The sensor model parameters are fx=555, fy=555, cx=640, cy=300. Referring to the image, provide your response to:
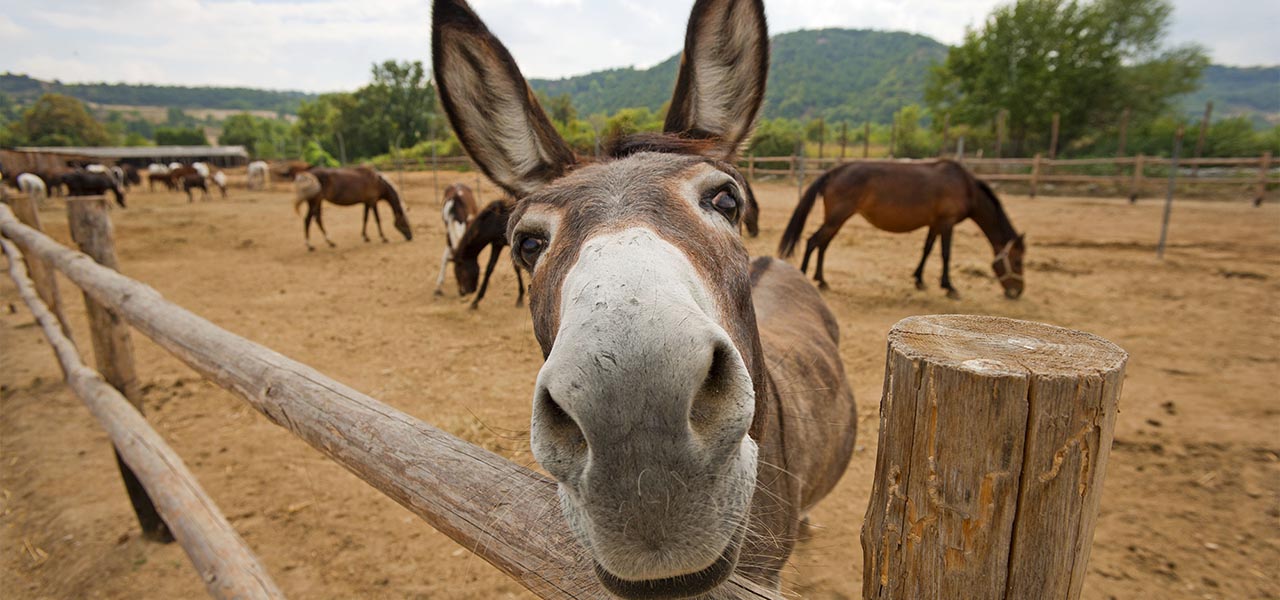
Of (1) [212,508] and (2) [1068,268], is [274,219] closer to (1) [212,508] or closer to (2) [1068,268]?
(1) [212,508]

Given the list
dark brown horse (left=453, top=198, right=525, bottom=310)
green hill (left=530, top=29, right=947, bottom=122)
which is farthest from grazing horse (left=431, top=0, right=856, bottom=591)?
green hill (left=530, top=29, right=947, bottom=122)

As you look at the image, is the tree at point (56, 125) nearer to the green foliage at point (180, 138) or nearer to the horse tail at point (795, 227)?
the green foliage at point (180, 138)

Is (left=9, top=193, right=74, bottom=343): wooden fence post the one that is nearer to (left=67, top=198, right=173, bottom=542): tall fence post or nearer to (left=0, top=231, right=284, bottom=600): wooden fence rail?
(left=67, top=198, right=173, bottom=542): tall fence post

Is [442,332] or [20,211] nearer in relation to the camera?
[20,211]

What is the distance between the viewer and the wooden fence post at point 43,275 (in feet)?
18.5

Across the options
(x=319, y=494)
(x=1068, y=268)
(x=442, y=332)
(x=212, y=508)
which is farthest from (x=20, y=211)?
(x=1068, y=268)

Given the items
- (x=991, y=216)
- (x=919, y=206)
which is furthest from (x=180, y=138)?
(x=991, y=216)

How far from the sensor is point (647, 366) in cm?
88

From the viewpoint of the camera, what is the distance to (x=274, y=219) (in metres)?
20.5

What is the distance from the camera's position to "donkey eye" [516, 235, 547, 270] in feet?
5.59

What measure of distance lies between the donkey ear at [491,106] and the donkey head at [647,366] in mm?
409

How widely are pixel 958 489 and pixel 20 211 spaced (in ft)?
34.5

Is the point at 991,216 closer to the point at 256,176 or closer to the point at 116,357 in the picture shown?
the point at 116,357

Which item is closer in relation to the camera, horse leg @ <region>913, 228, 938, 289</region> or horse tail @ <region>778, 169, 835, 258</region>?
horse tail @ <region>778, 169, 835, 258</region>
